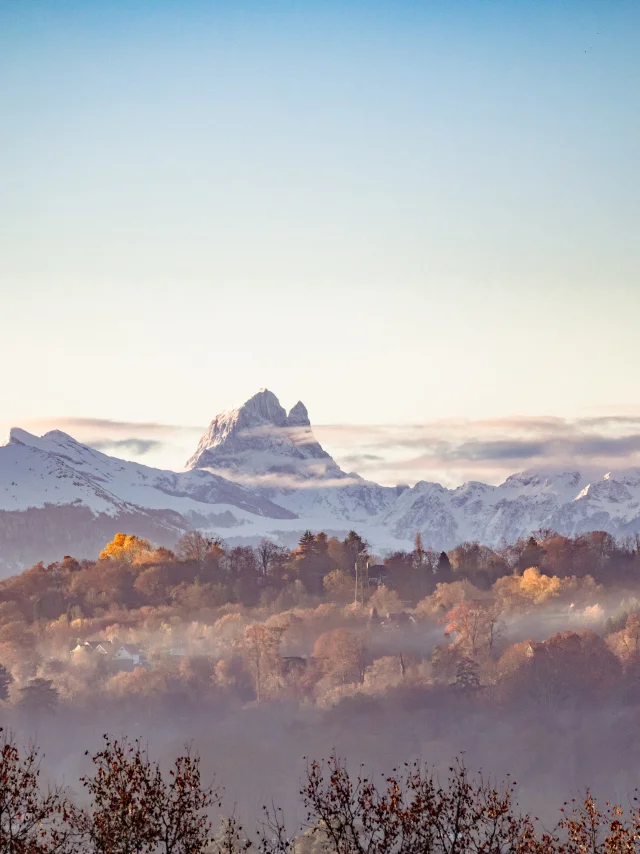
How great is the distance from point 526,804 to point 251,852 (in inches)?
2658

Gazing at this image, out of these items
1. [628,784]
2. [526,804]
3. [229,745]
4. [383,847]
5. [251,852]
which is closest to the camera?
[383,847]

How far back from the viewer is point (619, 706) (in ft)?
655

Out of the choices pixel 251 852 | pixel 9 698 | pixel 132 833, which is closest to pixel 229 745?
pixel 9 698

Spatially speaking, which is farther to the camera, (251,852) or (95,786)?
(251,852)

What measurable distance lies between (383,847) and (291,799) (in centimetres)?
13193

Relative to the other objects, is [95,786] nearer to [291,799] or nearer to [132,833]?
[132,833]

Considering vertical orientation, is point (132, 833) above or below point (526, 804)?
above

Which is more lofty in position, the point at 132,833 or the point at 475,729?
the point at 132,833

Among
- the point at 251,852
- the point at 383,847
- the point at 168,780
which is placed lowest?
the point at 168,780

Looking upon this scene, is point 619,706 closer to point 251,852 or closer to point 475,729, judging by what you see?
point 475,729

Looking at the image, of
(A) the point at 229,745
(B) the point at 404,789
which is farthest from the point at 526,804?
(A) the point at 229,745

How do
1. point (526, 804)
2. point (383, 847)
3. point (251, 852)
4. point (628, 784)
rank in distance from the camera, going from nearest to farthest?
point (383, 847) → point (251, 852) → point (526, 804) → point (628, 784)

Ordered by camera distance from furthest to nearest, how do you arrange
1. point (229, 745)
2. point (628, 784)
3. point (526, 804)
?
point (229, 745) < point (628, 784) < point (526, 804)

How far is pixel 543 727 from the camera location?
193 metres
